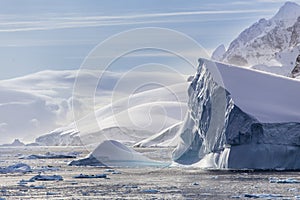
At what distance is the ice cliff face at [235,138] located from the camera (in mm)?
50031

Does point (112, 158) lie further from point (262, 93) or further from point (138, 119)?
point (138, 119)

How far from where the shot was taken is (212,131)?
178ft

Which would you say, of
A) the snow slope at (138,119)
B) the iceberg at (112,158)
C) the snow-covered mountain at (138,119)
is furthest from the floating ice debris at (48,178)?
the snow slope at (138,119)

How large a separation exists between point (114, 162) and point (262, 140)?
17.4 meters

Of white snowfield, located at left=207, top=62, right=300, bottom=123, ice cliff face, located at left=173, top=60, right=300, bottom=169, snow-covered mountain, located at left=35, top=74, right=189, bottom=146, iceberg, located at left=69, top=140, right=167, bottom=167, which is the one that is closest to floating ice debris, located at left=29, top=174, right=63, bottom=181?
ice cliff face, located at left=173, top=60, right=300, bottom=169

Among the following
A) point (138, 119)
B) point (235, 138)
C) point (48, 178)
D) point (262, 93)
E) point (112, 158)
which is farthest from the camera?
point (138, 119)

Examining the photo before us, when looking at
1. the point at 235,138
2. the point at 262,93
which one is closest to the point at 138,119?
the point at 262,93

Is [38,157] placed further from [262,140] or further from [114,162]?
[262,140]

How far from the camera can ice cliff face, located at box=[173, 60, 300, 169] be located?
50.0m

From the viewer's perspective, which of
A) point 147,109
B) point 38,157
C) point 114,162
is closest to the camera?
point 114,162

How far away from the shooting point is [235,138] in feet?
165

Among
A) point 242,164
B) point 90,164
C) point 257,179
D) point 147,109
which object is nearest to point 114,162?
point 90,164

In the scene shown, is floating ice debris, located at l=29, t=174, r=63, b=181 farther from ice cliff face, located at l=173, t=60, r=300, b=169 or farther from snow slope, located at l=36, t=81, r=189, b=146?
snow slope, located at l=36, t=81, r=189, b=146

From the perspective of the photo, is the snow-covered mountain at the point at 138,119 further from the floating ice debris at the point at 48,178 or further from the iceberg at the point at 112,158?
the floating ice debris at the point at 48,178
